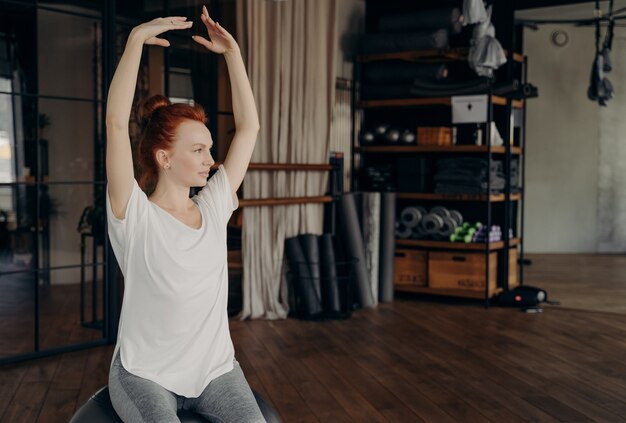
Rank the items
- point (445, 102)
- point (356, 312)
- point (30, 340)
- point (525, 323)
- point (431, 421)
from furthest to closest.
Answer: point (445, 102) → point (356, 312) → point (525, 323) → point (30, 340) → point (431, 421)

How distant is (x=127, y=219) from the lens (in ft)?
6.51

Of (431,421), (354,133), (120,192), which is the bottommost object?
(431,421)

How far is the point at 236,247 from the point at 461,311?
1.81 metres

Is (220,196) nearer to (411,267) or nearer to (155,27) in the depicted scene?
(155,27)

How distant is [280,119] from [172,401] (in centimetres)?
396

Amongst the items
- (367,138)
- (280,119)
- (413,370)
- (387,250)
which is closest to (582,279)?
(387,250)

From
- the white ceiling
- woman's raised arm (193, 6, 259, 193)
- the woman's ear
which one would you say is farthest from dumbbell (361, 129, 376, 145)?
the woman's ear

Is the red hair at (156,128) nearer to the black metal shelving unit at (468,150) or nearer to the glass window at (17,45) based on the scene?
the black metal shelving unit at (468,150)

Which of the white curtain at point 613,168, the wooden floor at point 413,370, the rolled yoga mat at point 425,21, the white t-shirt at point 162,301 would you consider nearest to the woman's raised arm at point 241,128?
the white t-shirt at point 162,301

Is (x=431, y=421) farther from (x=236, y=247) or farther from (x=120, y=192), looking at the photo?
(x=236, y=247)

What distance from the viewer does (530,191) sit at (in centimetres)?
1017

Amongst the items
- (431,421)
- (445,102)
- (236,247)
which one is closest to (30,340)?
(236,247)

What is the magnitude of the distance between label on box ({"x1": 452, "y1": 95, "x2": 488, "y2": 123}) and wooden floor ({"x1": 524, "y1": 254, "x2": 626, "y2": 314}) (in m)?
1.67

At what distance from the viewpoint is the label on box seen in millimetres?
6125
